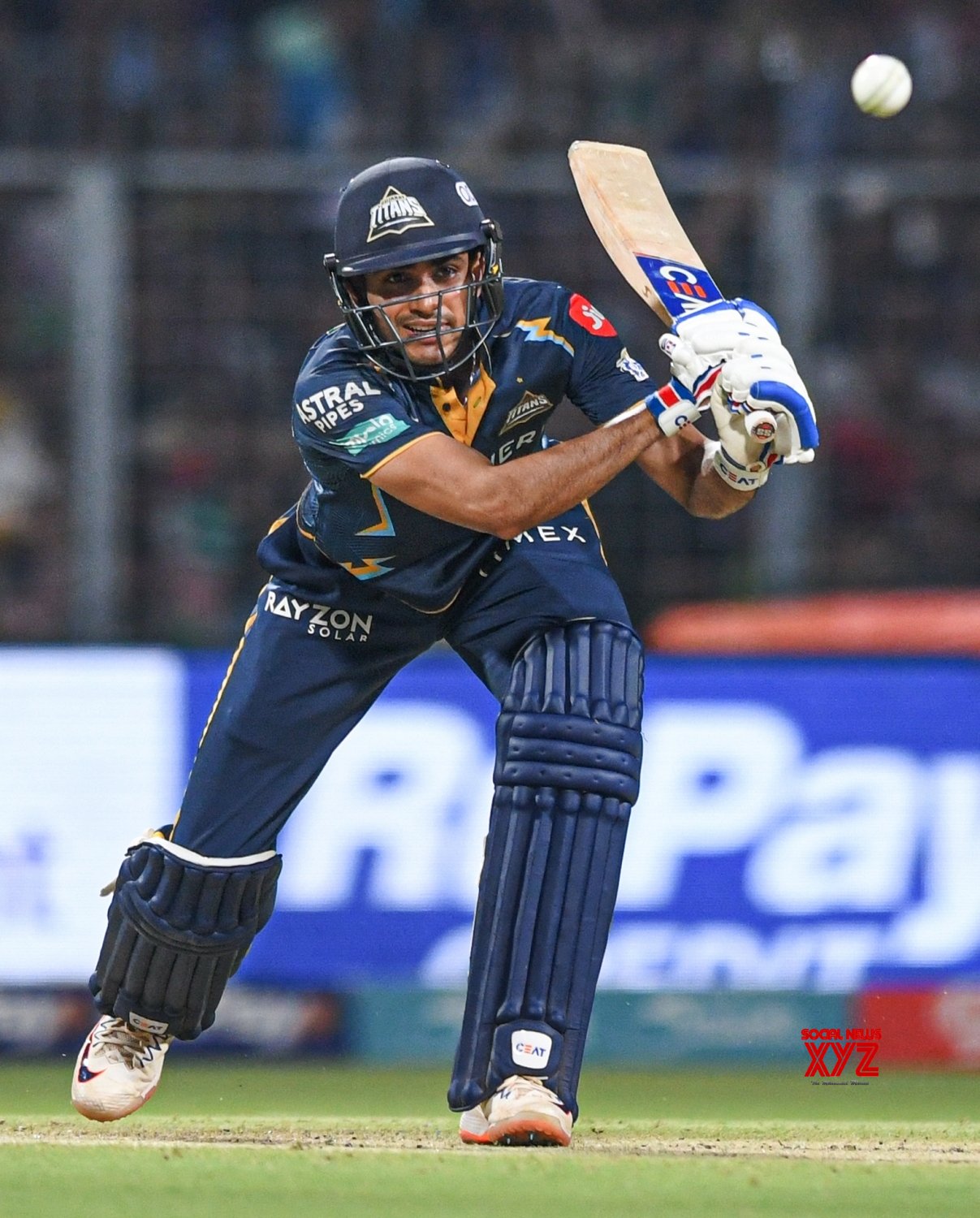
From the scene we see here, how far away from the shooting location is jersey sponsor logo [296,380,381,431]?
3877 mm

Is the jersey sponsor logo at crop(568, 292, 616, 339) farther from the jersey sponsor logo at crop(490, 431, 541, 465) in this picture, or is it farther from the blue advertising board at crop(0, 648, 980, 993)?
the blue advertising board at crop(0, 648, 980, 993)

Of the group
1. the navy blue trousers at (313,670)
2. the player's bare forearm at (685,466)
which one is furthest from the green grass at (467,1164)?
the player's bare forearm at (685,466)

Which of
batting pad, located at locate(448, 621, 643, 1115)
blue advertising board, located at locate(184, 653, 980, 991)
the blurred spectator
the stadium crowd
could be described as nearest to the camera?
batting pad, located at locate(448, 621, 643, 1115)

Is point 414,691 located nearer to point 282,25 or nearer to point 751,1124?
point 751,1124

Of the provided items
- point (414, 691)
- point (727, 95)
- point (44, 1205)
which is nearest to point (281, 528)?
point (44, 1205)

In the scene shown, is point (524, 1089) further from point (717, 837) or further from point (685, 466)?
point (717, 837)

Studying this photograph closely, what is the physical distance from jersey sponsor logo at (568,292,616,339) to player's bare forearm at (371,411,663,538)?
434 mm

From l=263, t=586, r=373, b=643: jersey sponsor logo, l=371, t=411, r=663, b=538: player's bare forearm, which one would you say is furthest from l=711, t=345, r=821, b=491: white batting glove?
l=263, t=586, r=373, b=643: jersey sponsor logo

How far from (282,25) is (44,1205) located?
24.4ft

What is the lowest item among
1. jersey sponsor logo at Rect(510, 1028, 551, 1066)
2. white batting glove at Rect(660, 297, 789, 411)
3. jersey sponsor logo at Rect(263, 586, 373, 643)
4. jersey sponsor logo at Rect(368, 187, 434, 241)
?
jersey sponsor logo at Rect(510, 1028, 551, 1066)

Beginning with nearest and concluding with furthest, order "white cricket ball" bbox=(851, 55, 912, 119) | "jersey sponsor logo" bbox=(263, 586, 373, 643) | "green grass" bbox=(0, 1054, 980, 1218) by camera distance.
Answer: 1. "green grass" bbox=(0, 1054, 980, 1218)
2. "jersey sponsor logo" bbox=(263, 586, 373, 643)
3. "white cricket ball" bbox=(851, 55, 912, 119)

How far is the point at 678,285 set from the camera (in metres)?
4.15

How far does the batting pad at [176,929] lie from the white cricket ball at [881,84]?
2217mm
